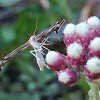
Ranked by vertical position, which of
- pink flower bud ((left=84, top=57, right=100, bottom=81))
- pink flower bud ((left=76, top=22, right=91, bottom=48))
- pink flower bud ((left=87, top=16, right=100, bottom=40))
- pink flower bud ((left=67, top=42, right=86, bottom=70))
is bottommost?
pink flower bud ((left=84, top=57, right=100, bottom=81))

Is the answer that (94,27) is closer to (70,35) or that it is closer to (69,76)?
(70,35)

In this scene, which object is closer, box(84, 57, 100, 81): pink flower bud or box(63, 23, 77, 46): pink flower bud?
box(84, 57, 100, 81): pink flower bud

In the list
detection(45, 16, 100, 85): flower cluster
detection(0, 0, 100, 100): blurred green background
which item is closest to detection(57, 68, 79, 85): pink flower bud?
detection(45, 16, 100, 85): flower cluster

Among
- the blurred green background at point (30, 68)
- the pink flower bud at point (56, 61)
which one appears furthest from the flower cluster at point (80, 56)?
the blurred green background at point (30, 68)

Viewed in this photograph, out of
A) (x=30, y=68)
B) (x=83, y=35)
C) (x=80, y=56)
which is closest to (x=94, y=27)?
(x=83, y=35)

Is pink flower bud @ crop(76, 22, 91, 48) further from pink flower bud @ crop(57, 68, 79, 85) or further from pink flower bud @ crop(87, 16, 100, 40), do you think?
pink flower bud @ crop(57, 68, 79, 85)

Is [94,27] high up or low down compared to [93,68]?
up

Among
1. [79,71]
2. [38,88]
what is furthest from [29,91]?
[79,71]
